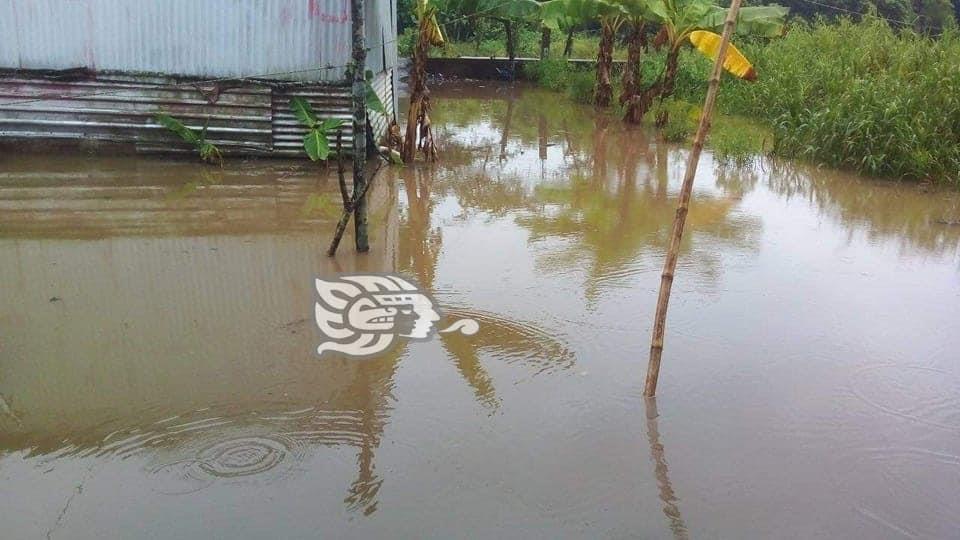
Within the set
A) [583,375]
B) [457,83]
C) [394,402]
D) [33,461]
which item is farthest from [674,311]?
[457,83]

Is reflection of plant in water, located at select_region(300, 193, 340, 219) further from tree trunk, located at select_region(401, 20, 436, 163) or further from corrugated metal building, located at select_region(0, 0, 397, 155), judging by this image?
tree trunk, located at select_region(401, 20, 436, 163)

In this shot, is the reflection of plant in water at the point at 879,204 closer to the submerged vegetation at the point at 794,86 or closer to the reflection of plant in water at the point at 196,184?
the submerged vegetation at the point at 794,86

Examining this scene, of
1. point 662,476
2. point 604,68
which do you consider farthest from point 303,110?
point 604,68

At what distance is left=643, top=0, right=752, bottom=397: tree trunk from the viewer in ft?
13.9

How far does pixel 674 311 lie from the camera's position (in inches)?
237

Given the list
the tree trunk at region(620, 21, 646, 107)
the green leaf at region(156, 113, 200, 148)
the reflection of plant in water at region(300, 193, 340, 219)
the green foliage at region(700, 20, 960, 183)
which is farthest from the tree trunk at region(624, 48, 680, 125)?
the green leaf at region(156, 113, 200, 148)

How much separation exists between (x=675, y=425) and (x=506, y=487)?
1145 mm

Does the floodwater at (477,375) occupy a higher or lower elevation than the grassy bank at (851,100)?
lower

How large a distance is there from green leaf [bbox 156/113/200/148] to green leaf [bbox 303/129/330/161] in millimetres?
1589

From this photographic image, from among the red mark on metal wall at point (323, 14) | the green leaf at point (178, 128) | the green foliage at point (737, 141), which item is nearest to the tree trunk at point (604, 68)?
the green foliage at point (737, 141)

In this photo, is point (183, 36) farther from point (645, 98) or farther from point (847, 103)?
point (847, 103)

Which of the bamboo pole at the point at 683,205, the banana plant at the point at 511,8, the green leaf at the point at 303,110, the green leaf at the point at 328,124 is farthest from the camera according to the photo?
the banana plant at the point at 511,8

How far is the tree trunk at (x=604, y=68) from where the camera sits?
51.0ft

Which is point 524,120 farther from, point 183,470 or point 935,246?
point 183,470
